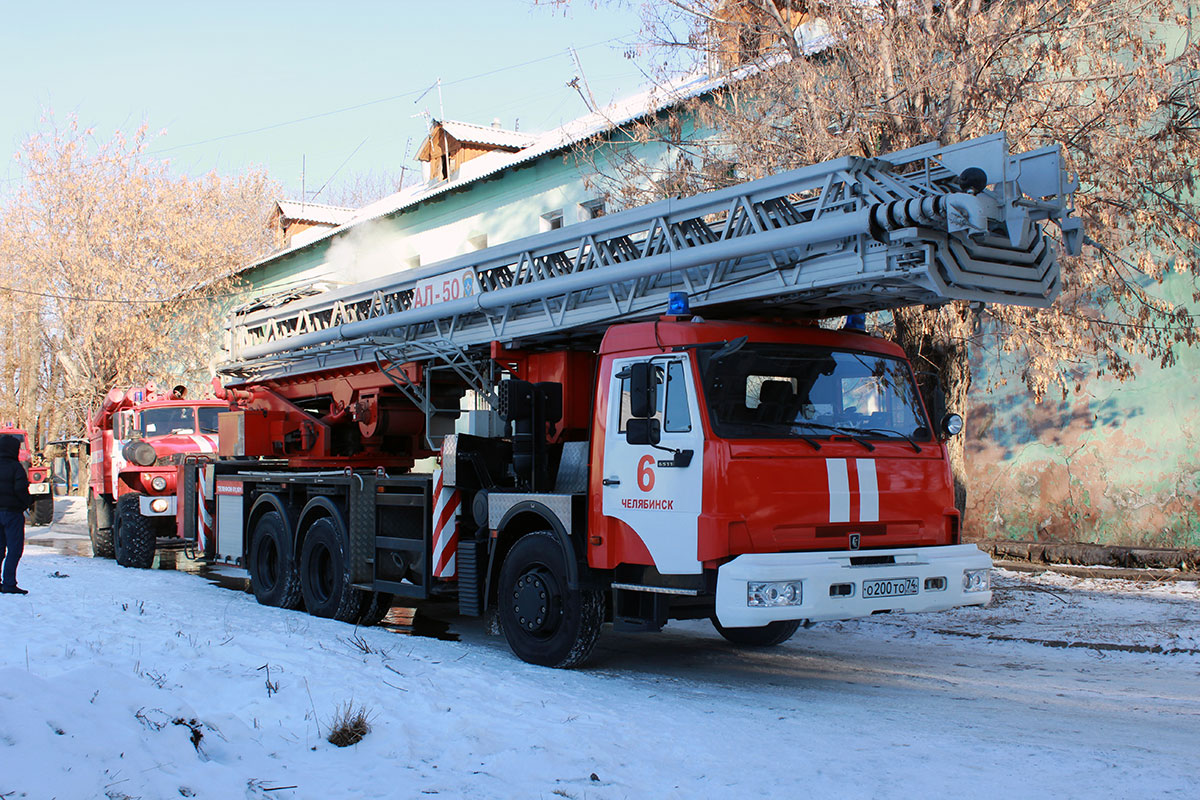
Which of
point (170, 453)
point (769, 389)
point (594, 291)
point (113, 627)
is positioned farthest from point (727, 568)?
point (170, 453)

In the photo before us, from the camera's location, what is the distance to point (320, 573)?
35.3ft

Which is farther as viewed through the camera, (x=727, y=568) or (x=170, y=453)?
(x=170, y=453)

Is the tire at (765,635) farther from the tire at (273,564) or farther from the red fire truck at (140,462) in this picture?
the red fire truck at (140,462)

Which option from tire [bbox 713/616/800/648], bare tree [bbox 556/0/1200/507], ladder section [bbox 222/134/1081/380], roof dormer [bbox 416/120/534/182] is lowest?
tire [bbox 713/616/800/648]

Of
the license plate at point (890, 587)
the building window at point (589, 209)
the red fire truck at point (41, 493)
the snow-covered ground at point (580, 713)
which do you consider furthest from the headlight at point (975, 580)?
the red fire truck at point (41, 493)

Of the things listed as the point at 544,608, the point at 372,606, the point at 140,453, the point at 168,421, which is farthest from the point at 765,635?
the point at 168,421

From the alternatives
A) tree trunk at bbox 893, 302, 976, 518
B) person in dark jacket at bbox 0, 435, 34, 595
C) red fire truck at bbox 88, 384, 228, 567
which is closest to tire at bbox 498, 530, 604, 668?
tree trunk at bbox 893, 302, 976, 518

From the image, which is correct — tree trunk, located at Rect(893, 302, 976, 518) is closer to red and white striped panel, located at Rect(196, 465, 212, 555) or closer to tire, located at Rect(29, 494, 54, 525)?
red and white striped panel, located at Rect(196, 465, 212, 555)

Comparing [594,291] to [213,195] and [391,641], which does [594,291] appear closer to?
[391,641]

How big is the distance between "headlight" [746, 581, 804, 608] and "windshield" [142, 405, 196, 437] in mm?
12434

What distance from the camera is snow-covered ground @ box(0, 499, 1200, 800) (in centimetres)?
486

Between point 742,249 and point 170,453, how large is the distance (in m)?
11.6

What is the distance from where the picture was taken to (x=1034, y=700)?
6988mm

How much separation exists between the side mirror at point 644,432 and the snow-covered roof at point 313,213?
31721 mm
